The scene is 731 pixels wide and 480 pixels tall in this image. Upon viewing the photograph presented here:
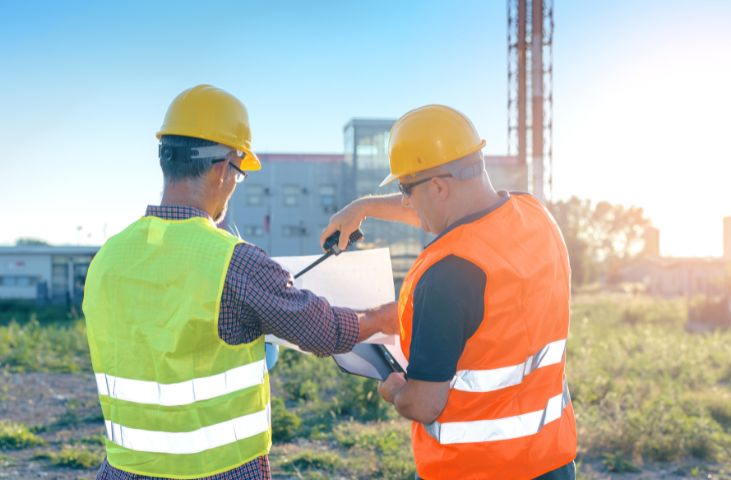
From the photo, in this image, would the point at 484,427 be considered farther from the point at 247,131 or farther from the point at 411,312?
the point at 247,131

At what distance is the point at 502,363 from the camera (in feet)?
6.76

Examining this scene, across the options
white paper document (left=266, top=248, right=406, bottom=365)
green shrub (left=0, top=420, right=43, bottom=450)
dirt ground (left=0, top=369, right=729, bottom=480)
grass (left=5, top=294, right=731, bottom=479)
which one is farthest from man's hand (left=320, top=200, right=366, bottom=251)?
green shrub (left=0, top=420, right=43, bottom=450)

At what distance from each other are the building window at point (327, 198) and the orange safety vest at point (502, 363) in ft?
122

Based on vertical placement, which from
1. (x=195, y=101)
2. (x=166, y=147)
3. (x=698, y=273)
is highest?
(x=195, y=101)

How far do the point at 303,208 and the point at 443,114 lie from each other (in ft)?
122

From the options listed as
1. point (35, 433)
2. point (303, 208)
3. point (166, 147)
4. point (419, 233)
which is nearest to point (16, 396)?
point (35, 433)

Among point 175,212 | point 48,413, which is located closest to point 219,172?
point 175,212

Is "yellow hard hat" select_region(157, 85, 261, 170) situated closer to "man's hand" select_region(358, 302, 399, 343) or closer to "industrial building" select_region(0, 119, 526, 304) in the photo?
"man's hand" select_region(358, 302, 399, 343)

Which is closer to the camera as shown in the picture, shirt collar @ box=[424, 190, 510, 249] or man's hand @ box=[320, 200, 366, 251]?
shirt collar @ box=[424, 190, 510, 249]

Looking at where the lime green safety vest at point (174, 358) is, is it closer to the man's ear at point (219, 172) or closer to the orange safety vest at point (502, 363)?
the man's ear at point (219, 172)

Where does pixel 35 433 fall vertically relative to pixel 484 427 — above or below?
below

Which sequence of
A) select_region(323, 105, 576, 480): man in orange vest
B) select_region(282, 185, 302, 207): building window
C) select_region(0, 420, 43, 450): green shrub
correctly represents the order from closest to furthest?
select_region(323, 105, 576, 480): man in orange vest → select_region(0, 420, 43, 450): green shrub → select_region(282, 185, 302, 207): building window

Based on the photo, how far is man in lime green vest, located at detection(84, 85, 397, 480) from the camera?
2.06 metres

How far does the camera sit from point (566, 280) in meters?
2.30
